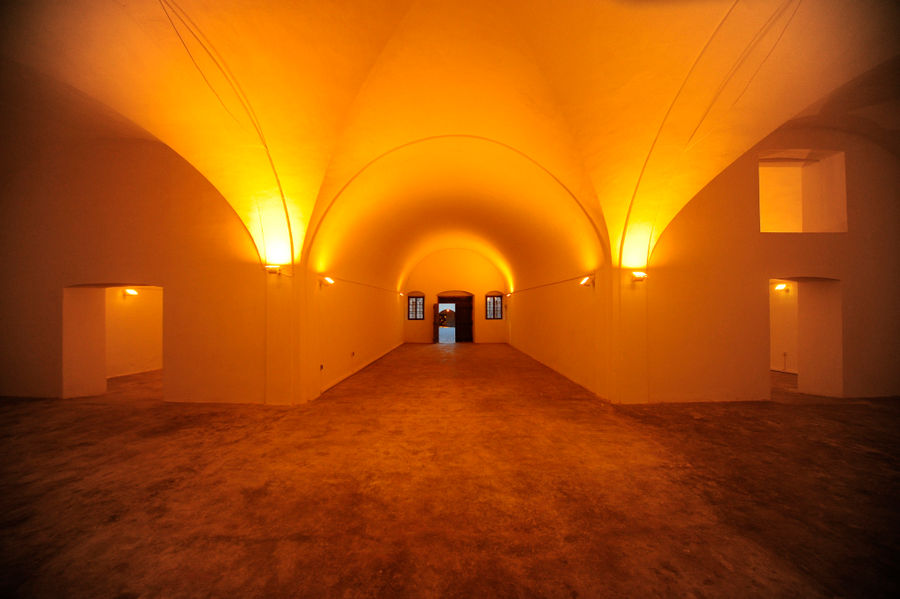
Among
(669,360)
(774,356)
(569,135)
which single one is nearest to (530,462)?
(669,360)

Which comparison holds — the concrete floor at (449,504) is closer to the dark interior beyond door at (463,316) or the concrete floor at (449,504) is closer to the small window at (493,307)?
the small window at (493,307)

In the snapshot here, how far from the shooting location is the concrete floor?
98.4 inches

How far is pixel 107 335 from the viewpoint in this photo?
10.3 metres

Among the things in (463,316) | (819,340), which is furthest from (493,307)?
(819,340)

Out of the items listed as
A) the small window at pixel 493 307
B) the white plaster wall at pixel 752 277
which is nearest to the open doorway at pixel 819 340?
the white plaster wall at pixel 752 277

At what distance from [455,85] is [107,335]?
41.3 ft

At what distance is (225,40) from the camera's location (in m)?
4.13

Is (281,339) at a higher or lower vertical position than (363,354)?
higher

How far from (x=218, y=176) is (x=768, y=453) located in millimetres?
9908

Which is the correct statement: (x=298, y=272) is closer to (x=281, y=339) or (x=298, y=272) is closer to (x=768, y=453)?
Answer: (x=281, y=339)

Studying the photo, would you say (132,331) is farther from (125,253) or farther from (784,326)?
(784,326)

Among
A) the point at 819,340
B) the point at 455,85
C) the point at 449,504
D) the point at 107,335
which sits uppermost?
the point at 455,85

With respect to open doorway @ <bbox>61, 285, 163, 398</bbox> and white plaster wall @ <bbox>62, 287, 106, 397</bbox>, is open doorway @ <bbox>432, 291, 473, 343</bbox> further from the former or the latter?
white plaster wall @ <bbox>62, 287, 106, 397</bbox>

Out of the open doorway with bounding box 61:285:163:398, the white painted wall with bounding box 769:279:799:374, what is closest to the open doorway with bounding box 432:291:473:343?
the open doorway with bounding box 61:285:163:398
